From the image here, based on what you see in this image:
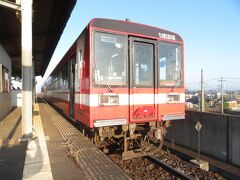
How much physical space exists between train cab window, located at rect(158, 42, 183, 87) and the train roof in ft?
0.83

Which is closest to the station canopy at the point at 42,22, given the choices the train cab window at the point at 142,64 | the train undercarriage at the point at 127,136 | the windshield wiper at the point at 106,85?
the train cab window at the point at 142,64

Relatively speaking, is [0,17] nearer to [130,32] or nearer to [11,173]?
[130,32]

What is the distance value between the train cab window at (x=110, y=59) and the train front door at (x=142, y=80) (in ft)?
0.75

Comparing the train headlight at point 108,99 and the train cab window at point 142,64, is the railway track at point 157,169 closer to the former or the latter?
the train headlight at point 108,99

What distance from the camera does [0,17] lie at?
9.26 meters

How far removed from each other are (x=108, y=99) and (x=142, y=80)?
1174 mm

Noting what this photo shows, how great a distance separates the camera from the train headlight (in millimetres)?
5723

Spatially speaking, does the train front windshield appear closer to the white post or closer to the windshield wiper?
the windshield wiper

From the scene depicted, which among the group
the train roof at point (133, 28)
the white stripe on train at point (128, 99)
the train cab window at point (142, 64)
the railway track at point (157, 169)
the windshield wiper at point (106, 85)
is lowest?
the railway track at point (157, 169)

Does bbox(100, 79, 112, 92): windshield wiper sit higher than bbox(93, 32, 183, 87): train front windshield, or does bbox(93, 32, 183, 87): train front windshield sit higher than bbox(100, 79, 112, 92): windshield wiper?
bbox(93, 32, 183, 87): train front windshield

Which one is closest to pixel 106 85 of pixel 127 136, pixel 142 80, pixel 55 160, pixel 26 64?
pixel 142 80

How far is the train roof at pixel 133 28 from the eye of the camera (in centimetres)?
586

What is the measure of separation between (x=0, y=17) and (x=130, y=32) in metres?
5.63

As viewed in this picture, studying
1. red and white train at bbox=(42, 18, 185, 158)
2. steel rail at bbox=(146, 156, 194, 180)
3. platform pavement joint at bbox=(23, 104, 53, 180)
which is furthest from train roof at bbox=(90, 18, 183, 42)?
steel rail at bbox=(146, 156, 194, 180)
